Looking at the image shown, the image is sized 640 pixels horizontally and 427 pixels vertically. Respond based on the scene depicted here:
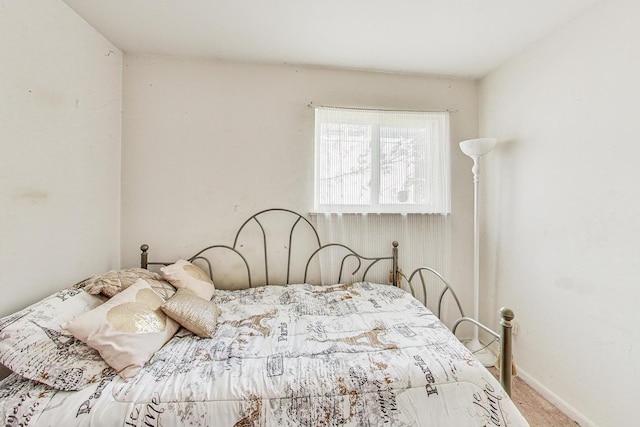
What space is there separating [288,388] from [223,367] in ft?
1.01

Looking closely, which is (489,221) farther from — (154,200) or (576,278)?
(154,200)

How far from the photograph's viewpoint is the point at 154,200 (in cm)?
222

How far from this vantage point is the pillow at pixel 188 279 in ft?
6.08

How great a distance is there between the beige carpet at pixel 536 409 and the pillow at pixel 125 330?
222 cm

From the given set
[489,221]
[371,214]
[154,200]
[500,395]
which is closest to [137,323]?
[154,200]

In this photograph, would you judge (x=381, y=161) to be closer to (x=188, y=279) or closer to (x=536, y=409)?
(x=188, y=279)

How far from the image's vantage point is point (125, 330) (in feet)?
3.98

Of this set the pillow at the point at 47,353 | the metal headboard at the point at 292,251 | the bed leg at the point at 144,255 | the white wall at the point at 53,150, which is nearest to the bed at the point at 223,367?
the pillow at the point at 47,353

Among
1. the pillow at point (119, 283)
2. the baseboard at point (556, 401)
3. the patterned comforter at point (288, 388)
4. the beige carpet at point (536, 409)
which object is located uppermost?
the pillow at point (119, 283)

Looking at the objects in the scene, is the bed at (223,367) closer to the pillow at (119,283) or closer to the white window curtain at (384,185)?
the pillow at (119,283)

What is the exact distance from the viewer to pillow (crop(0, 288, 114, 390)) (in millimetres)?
1048

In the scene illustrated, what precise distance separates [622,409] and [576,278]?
69 centimetres

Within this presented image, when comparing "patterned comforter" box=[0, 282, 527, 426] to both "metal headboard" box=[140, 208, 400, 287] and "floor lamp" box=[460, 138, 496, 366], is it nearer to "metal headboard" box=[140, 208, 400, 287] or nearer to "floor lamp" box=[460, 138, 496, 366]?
"metal headboard" box=[140, 208, 400, 287]

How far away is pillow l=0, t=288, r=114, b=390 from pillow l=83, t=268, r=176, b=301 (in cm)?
23
